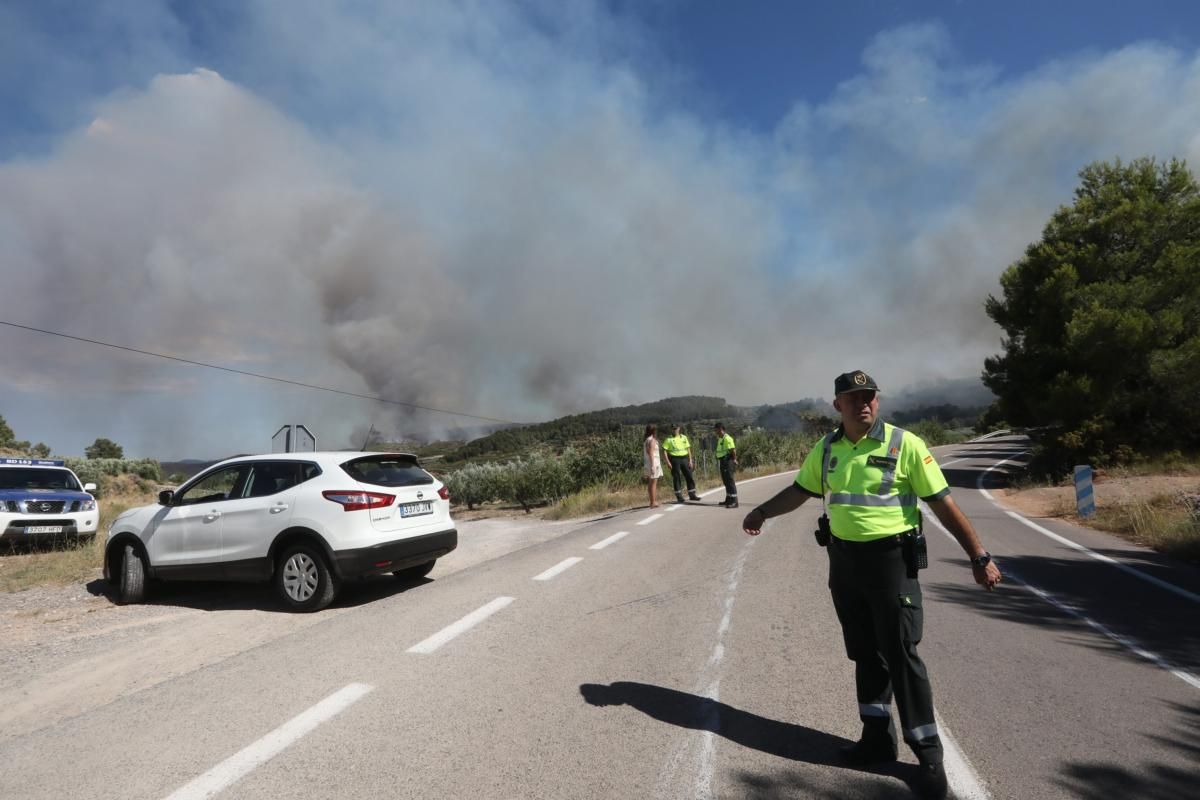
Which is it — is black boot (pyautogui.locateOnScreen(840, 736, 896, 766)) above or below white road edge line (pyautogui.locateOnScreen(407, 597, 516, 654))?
below

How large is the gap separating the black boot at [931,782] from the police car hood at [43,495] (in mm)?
14312

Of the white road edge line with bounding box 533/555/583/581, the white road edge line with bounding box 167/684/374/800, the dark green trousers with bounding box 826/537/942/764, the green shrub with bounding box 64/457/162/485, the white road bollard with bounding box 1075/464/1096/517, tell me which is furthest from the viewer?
the green shrub with bounding box 64/457/162/485

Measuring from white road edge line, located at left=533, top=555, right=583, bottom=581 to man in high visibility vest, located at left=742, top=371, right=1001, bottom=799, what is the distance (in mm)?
4774

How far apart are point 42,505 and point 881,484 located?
14158 mm

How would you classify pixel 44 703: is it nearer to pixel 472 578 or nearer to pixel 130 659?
pixel 130 659

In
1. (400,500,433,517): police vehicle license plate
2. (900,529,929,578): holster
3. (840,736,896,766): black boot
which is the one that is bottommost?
(840,736,896,766): black boot

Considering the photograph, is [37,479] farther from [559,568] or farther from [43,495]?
[559,568]

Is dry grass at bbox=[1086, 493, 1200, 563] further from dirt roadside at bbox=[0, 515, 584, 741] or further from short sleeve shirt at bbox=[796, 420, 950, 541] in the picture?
dirt roadside at bbox=[0, 515, 584, 741]

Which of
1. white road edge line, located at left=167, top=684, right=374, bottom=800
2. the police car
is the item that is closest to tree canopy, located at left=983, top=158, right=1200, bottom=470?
white road edge line, located at left=167, top=684, right=374, bottom=800

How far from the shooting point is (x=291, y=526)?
654cm

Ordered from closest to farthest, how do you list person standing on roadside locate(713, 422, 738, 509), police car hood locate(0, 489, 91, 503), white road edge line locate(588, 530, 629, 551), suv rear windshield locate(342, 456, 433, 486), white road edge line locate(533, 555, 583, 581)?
suv rear windshield locate(342, 456, 433, 486), white road edge line locate(533, 555, 583, 581), white road edge line locate(588, 530, 629, 551), police car hood locate(0, 489, 91, 503), person standing on roadside locate(713, 422, 738, 509)

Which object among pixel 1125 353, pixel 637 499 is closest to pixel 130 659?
pixel 637 499

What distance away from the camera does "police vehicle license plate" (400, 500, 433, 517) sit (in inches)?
273

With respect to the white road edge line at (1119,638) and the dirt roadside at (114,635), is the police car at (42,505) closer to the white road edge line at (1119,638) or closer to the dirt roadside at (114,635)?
the dirt roadside at (114,635)
